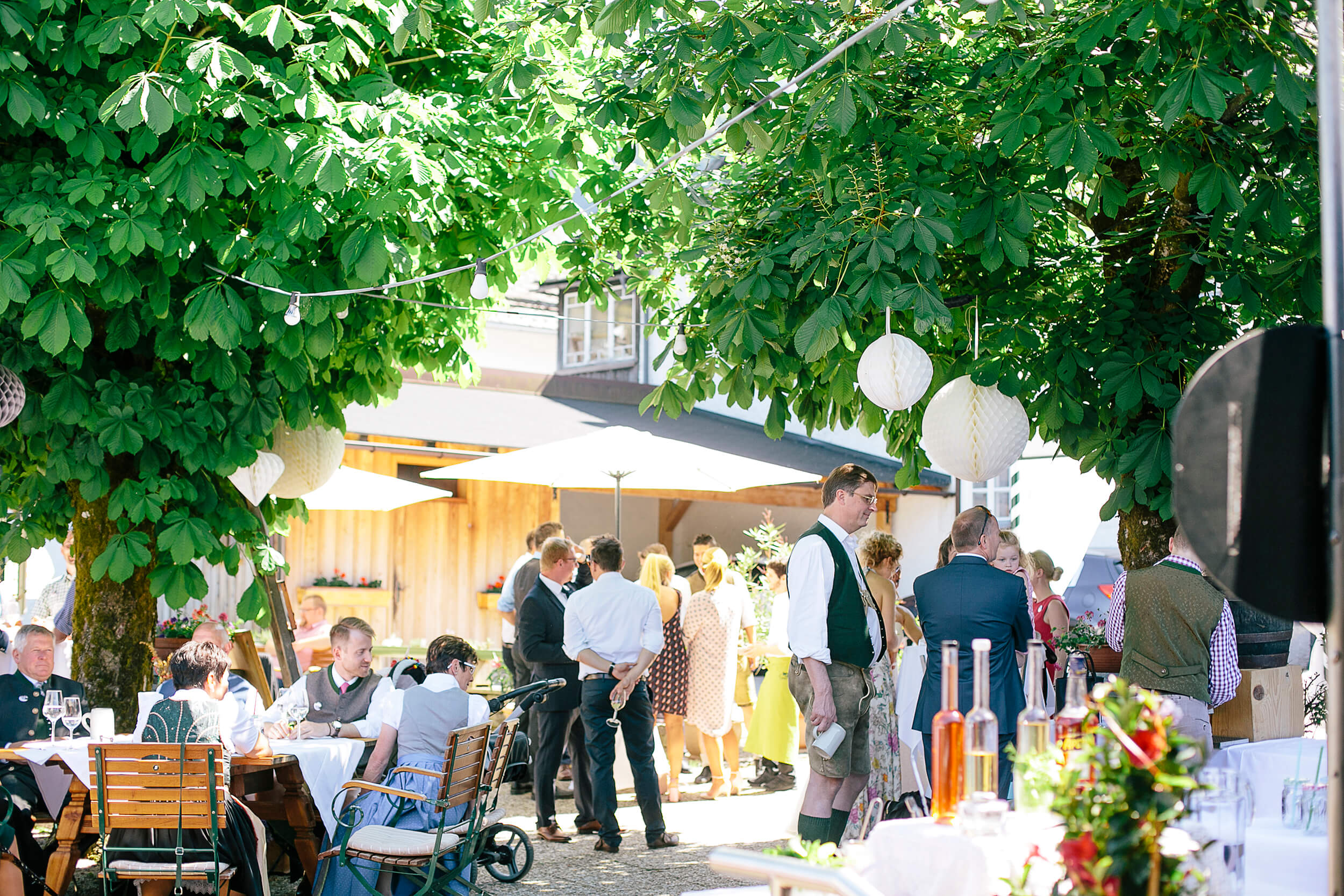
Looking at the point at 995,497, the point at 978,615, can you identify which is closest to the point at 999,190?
the point at 978,615

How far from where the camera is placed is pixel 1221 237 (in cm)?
508

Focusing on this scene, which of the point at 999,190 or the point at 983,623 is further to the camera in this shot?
the point at 983,623

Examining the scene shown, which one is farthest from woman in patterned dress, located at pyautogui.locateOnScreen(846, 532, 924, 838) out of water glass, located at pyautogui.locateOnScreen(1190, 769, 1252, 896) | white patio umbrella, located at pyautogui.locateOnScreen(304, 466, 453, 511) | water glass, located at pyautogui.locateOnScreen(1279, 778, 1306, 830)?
white patio umbrella, located at pyautogui.locateOnScreen(304, 466, 453, 511)

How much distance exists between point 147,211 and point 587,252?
258 cm

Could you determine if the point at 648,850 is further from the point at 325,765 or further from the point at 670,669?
the point at 325,765

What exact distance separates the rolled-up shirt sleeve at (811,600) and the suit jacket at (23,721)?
3.47 meters

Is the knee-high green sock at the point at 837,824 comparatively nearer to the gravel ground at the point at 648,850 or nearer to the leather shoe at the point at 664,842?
the gravel ground at the point at 648,850

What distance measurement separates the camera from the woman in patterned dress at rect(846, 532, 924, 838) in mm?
5793

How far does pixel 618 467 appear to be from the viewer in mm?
9352

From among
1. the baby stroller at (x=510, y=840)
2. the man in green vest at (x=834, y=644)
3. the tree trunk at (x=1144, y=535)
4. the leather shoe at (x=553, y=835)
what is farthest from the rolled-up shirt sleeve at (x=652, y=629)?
the tree trunk at (x=1144, y=535)

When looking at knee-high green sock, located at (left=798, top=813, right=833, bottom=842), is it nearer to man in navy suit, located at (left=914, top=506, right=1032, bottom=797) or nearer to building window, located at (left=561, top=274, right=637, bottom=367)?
man in navy suit, located at (left=914, top=506, right=1032, bottom=797)

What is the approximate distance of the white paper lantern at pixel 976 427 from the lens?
5117mm

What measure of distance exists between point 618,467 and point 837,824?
445 centimetres

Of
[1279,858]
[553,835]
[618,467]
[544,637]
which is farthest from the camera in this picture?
[618,467]
